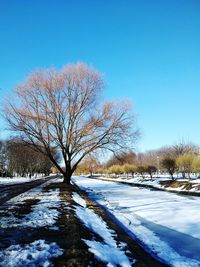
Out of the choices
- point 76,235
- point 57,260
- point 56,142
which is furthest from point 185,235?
point 56,142

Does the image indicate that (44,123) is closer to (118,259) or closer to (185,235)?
(185,235)

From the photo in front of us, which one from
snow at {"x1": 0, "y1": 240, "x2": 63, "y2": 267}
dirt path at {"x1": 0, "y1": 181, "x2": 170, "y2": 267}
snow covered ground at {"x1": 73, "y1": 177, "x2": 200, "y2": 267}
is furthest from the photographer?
snow covered ground at {"x1": 73, "y1": 177, "x2": 200, "y2": 267}

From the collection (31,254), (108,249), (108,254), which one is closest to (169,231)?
(108,249)

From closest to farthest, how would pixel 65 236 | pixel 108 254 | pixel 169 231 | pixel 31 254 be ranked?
1. pixel 31 254
2. pixel 108 254
3. pixel 65 236
4. pixel 169 231

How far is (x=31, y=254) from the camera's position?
5.80 m

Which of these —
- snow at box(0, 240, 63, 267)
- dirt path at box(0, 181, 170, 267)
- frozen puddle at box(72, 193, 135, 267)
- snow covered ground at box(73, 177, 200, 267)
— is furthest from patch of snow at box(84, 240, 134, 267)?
snow covered ground at box(73, 177, 200, 267)

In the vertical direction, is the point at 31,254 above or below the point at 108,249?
above

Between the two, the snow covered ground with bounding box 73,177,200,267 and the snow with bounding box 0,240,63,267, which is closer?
the snow with bounding box 0,240,63,267

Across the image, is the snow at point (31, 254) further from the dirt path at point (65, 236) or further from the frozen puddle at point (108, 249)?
the frozen puddle at point (108, 249)

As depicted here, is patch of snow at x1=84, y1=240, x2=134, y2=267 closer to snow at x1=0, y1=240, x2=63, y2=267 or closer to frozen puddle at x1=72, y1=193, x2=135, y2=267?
frozen puddle at x1=72, y1=193, x2=135, y2=267

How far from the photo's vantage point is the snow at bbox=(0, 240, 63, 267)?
17.4 ft

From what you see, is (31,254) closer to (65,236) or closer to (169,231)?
(65,236)

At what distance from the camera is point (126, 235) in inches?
338

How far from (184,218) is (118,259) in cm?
593
